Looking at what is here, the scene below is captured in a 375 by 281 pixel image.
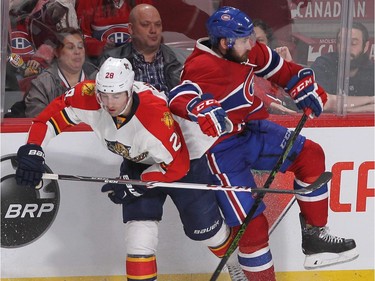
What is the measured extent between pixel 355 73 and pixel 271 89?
350 millimetres

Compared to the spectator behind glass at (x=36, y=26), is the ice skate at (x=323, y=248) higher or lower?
lower

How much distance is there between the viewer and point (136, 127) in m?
3.96

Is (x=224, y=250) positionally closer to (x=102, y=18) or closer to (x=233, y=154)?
(x=233, y=154)

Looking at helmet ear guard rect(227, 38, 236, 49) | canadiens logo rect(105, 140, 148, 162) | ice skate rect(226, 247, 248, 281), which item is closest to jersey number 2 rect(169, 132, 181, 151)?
canadiens logo rect(105, 140, 148, 162)

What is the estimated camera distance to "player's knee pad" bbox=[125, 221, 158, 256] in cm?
408

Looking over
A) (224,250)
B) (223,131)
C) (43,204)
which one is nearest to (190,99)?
(223,131)

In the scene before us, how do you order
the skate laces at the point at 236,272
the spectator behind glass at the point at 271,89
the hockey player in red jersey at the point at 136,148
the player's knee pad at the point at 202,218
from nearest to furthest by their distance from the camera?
the hockey player in red jersey at the point at 136,148 < the player's knee pad at the point at 202,218 < the skate laces at the point at 236,272 < the spectator behind glass at the point at 271,89

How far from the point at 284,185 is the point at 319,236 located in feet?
1.02

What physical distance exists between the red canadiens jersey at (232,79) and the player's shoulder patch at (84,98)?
0.27 metres

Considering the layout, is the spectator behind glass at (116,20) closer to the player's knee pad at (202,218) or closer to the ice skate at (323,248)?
the player's knee pad at (202,218)

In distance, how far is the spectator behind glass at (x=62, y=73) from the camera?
452 cm

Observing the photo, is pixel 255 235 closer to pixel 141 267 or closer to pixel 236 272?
pixel 236 272

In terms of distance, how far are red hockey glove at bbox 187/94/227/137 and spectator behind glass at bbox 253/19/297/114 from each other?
817 mm

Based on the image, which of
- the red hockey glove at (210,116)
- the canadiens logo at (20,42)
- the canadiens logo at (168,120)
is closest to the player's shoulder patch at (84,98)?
the canadiens logo at (168,120)
